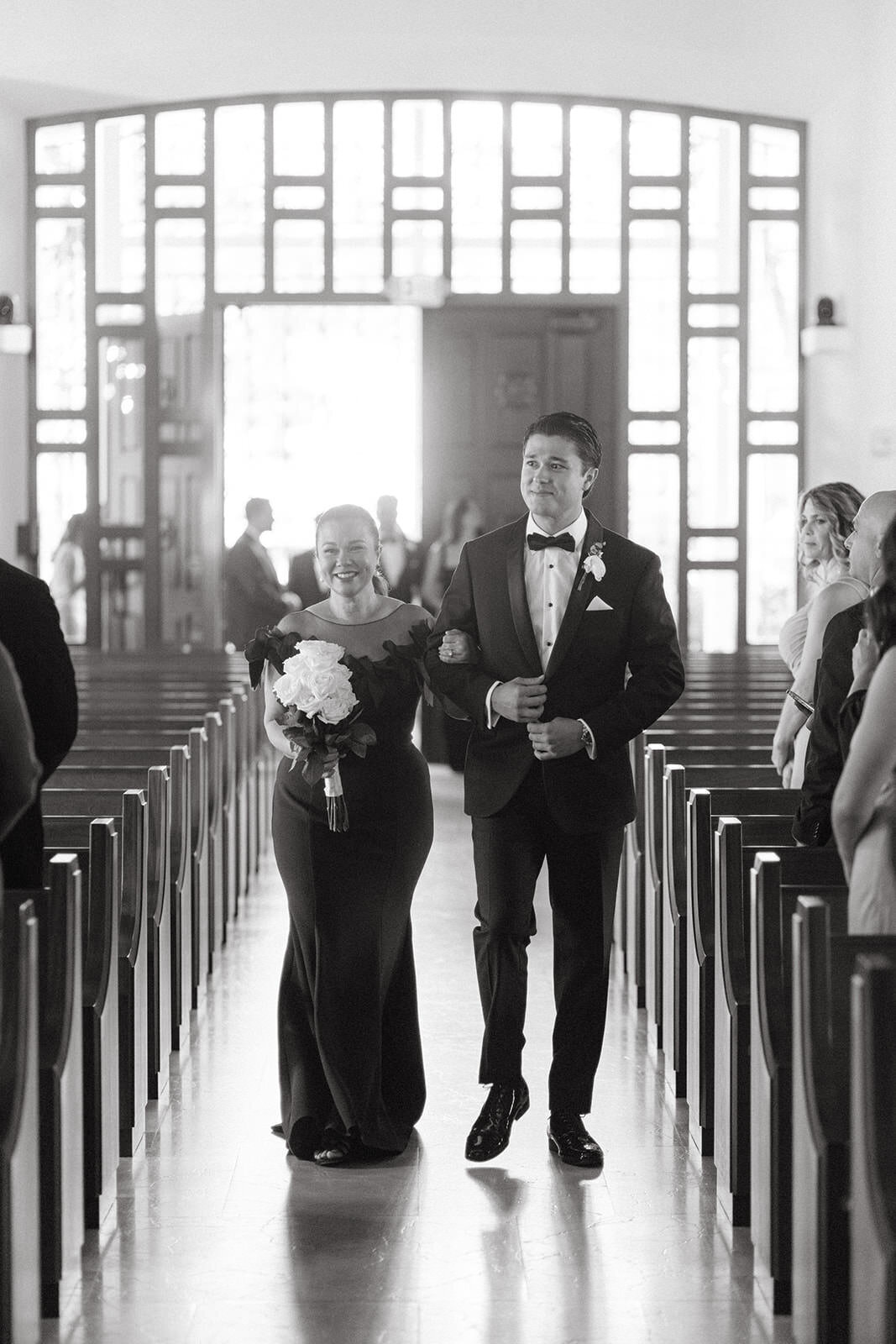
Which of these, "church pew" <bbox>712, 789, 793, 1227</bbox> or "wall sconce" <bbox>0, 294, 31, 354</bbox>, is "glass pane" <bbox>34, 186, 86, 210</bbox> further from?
"church pew" <bbox>712, 789, 793, 1227</bbox>

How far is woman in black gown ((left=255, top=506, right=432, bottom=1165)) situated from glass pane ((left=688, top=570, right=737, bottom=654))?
997 cm

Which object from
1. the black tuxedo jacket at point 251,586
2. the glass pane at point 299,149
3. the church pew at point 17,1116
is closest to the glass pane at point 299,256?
the glass pane at point 299,149

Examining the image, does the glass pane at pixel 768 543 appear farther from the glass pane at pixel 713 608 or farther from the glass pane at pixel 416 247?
the glass pane at pixel 416 247

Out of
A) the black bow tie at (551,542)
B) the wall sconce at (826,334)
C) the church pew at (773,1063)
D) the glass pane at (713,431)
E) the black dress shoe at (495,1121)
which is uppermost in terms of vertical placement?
the wall sconce at (826,334)

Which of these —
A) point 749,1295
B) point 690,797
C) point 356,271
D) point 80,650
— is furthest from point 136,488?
point 749,1295

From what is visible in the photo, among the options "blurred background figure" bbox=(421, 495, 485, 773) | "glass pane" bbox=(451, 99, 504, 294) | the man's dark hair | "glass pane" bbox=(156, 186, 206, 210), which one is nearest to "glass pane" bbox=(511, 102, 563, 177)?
"glass pane" bbox=(451, 99, 504, 294)

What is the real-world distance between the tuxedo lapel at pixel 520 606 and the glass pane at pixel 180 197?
1041 cm

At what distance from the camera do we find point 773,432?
13.9m

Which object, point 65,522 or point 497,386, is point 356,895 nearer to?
point 497,386

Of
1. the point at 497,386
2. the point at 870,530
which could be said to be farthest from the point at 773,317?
the point at 870,530

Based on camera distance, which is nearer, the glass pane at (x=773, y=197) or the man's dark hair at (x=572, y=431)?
the man's dark hair at (x=572, y=431)

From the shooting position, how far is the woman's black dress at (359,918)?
401 cm

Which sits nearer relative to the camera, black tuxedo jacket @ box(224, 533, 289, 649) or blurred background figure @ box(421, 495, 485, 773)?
black tuxedo jacket @ box(224, 533, 289, 649)

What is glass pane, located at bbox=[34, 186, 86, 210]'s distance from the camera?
13711mm
